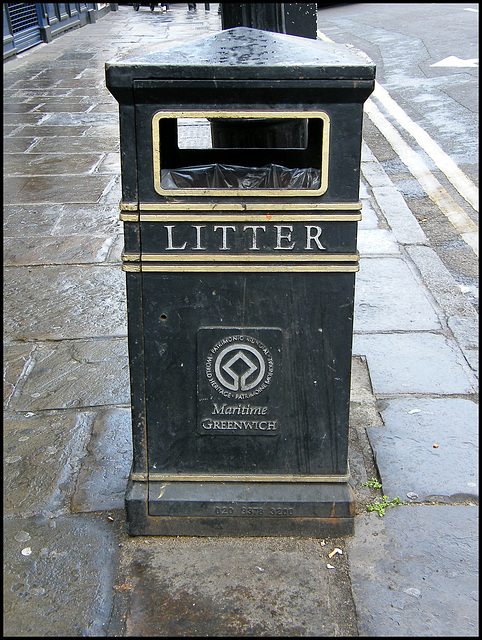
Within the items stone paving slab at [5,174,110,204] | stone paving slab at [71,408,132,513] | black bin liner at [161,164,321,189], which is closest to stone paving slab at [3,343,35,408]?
stone paving slab at [71,408,132,513]

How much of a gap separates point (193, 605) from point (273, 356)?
2.75 ft

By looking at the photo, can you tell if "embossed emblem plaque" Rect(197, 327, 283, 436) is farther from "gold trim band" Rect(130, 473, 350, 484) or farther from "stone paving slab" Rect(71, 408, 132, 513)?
"stone paving slab" Rect(71, 408, 132, 513)

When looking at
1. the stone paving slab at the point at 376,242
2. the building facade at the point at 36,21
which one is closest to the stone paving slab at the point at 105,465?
the stone paving slab at the point at 376,242

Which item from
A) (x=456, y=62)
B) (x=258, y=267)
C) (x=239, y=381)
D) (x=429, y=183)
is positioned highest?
(x=258, y=267)

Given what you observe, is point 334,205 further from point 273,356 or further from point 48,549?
point 48,549

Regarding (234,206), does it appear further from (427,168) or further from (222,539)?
(427,168)

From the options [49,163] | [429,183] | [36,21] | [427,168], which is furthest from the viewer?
[36,21]

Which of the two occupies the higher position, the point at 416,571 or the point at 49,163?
the point at 49,163

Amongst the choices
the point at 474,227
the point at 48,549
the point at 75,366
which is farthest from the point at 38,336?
the point at 474,227

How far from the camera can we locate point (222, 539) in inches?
97.5

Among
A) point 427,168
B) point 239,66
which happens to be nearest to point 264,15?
point 239,66

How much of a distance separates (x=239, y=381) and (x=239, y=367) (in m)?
0.05

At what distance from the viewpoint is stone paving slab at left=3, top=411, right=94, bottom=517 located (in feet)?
8.75

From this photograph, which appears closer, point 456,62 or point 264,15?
point 264,15
